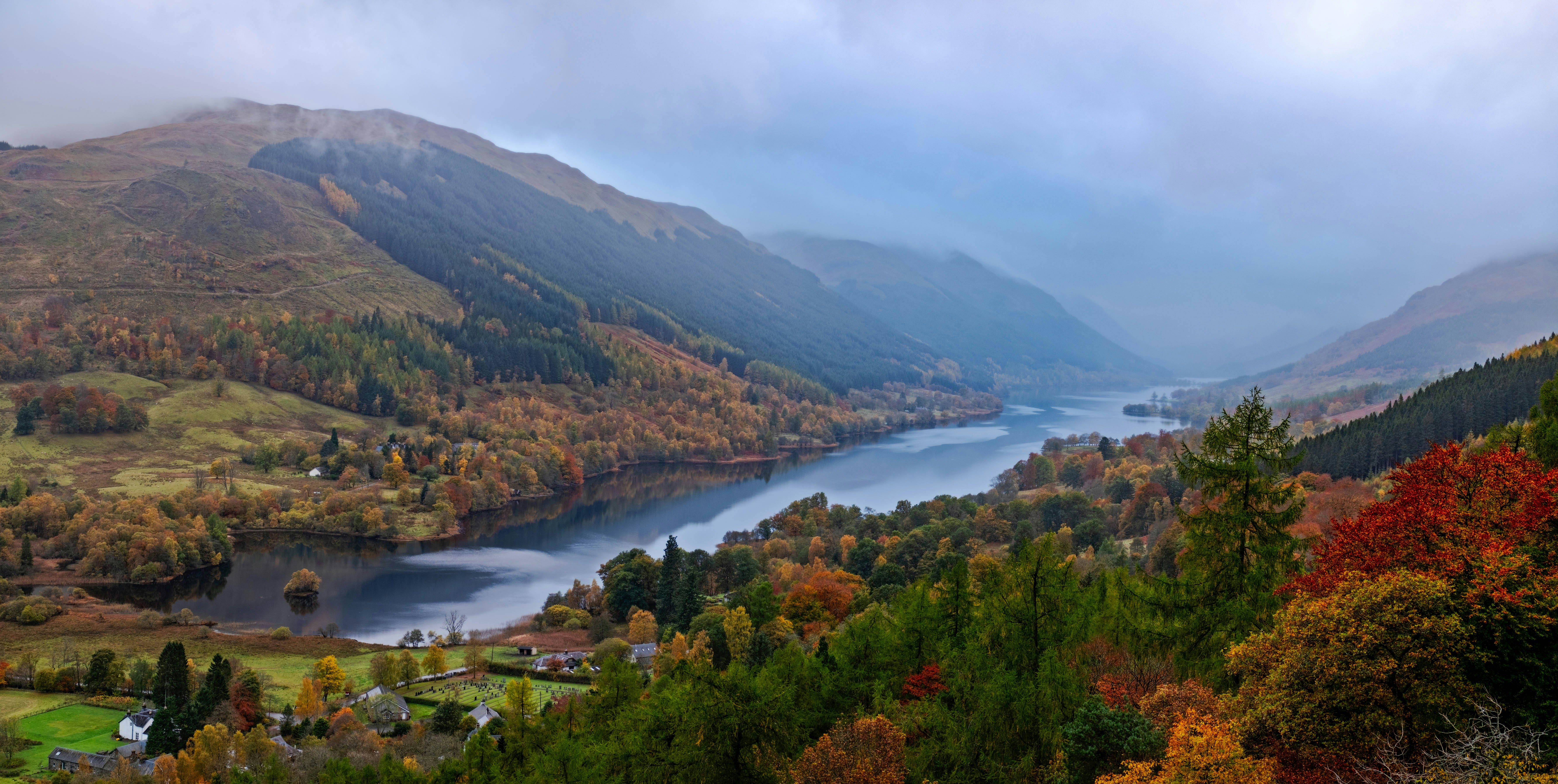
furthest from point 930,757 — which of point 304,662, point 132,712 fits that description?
point 304,662

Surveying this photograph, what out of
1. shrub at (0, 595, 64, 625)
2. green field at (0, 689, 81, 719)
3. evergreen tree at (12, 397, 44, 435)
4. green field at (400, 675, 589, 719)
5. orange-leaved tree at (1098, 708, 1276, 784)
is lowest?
green field at (400, 675, 589, 719)

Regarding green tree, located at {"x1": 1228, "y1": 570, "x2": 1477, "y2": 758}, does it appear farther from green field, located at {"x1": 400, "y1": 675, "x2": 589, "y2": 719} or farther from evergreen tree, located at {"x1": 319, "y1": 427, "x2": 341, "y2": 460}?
evergreen tree, located at {"x1": 319, "y1": 427, "x2": 341, "y2": 460}

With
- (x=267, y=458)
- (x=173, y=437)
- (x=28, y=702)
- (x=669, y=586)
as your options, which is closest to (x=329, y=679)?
(x=28, y=702)

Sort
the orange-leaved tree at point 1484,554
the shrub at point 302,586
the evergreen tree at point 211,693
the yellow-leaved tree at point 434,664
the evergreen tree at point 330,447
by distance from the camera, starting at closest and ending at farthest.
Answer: the orange-leaved tree at point 1484,554 → the evergreen tree at point 211,693 → the yellow-leaved tree at point 434,664 → the shrub at point 302,586 → the evergreen tree at point 330,447

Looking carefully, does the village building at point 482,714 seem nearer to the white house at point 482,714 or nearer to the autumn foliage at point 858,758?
the white house at point 482,714

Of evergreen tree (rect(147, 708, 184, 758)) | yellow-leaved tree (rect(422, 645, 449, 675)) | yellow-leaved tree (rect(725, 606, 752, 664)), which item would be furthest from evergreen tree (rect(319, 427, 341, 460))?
yellow-leaved tree (rect(725, 606, 752, 664))

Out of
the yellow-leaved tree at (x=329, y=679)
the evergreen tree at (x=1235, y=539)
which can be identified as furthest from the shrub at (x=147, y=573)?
the evergreen tree at (x=1235, y=539)

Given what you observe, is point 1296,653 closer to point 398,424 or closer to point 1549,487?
point 1549,487
